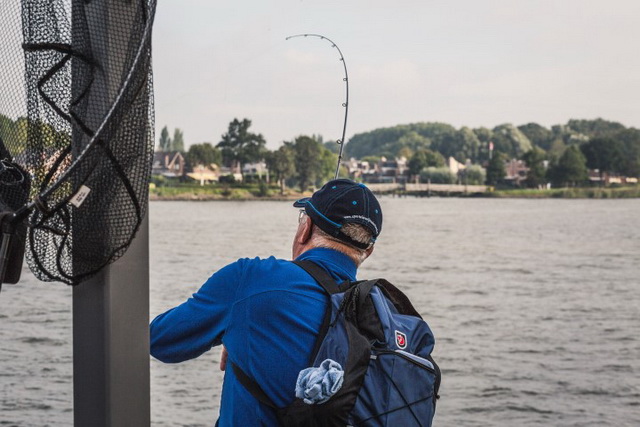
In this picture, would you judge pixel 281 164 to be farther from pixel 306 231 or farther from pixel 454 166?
pixel 306 231

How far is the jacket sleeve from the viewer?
1291 mm

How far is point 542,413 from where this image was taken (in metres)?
17.5

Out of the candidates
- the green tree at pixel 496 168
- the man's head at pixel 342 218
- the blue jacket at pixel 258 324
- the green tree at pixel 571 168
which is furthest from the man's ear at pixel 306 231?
the green tree at pixel 571 168

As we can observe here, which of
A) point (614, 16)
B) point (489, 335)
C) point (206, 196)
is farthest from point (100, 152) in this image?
point (614, 16)

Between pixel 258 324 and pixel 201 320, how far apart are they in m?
0.09

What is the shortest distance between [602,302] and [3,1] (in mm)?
24760

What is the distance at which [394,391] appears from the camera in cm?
124

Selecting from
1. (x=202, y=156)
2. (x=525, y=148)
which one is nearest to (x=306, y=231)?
(x=202, y=156)

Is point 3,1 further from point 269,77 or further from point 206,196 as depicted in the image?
point 269,77

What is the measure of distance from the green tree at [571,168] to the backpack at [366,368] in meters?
16.4

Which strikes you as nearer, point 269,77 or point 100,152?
point 100,152

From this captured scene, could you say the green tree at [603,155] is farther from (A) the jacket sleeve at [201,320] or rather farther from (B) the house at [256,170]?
(A) the jacket sleeve at [201,320]

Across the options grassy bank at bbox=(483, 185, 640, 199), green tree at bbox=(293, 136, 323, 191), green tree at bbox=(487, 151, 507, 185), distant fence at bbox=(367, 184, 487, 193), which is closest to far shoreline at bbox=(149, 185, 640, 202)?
grassy bank at bbox=(483, 185, 640, 199)

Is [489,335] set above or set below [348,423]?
below
